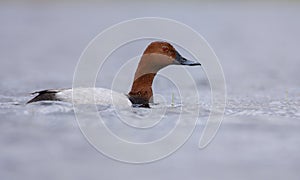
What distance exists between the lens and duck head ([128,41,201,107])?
390 inches

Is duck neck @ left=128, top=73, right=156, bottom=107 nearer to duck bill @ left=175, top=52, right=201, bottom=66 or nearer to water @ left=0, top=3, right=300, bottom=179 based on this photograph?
water @ left=0, top=3, right=300, bottom=179

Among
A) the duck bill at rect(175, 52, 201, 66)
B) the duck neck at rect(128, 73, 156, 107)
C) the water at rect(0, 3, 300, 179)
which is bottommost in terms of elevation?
the water at rect(0, 3, 300, 179)

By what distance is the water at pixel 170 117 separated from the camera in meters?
7.25

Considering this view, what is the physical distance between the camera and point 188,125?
902 centimetres

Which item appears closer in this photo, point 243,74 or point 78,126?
point 78,126

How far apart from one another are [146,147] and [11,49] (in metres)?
11.5

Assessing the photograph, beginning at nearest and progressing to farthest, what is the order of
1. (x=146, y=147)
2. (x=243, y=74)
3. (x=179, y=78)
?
(x=146, y=147), (x=179, y=78), (x=243, y=74)

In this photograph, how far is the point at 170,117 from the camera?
9383mm

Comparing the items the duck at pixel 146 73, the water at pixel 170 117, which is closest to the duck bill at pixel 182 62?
the duck at pixel 146 73

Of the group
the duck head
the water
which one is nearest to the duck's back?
the water

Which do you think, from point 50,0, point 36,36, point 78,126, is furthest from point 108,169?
point 50,0

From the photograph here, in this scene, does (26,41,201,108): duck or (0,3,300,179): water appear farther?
(26,41,201,108): duck

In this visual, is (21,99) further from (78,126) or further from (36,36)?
(36,36)

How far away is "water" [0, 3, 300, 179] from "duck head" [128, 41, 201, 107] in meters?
0.35
